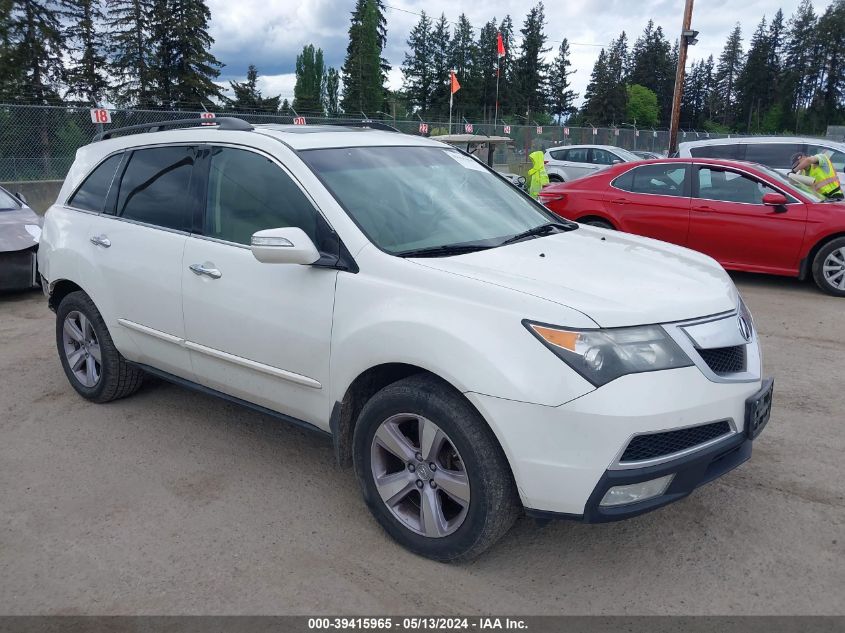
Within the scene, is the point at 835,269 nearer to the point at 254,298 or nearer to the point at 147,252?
the point at 254,298

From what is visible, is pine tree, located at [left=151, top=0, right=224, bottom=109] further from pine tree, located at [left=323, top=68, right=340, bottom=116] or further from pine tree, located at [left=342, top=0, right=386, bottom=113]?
pine tree, located at [left=323, top=68, right=340, bottom=116]

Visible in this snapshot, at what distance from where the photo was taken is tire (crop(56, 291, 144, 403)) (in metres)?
4.67

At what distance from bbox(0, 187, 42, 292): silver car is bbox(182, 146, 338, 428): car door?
5092 millimetres

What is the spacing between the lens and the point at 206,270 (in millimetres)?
3781

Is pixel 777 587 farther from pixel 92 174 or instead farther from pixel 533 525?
pixel 92 174

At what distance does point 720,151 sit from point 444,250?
11926 mm

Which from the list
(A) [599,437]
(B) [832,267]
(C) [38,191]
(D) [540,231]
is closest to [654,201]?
(B) [832,267]

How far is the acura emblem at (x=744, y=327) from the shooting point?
3.13m

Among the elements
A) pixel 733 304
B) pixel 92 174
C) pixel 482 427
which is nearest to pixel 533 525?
pixel 482 427

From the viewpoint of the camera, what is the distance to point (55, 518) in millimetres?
3498

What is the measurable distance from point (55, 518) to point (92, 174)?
244 cm

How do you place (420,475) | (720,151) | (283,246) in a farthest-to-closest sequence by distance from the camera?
(720,151) < (283,246) < (420,475)

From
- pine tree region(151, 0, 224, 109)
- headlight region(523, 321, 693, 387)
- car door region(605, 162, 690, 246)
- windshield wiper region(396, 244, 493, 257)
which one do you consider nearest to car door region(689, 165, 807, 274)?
car door region(605, 162, 690, 246)

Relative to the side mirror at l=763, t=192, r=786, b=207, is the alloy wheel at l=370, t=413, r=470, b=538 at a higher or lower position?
lower
